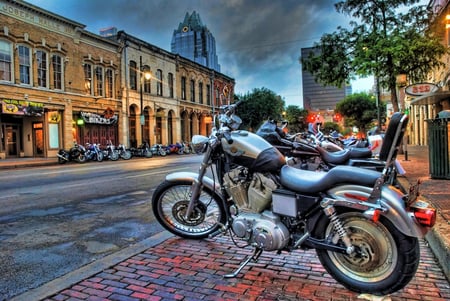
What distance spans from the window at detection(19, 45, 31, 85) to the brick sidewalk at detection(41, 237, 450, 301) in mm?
23336

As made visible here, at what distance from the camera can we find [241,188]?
Result: 11.8 feet

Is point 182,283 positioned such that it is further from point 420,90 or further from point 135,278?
point 420,90

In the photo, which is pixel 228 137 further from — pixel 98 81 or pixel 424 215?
pixel 98 81

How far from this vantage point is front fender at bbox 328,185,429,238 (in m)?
2.71

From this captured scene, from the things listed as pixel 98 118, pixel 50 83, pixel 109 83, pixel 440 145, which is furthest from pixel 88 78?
pixel 440 145

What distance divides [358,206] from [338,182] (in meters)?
0.25

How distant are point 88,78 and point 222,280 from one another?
27.8 m

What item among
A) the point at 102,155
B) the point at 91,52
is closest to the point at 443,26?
the point at 102,155

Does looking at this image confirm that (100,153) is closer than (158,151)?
Yes

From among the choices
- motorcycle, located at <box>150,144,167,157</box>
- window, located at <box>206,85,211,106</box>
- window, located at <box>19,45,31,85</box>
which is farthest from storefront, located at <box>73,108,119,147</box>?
window, located at <box>206,85,211,106</box>

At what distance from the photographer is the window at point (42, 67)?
24295 mm

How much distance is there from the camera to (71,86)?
26.6 meters

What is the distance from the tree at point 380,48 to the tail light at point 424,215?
12.0 metres

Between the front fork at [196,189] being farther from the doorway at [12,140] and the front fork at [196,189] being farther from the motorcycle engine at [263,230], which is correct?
the doorway at [12,140]
